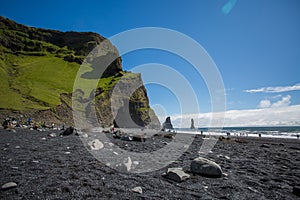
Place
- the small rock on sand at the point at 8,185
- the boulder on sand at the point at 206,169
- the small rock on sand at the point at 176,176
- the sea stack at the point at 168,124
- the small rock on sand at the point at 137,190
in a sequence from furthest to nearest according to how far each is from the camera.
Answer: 1. the sea stack at the point at 168,124
2. the boulder on sand at the point at 206,169
3. the small rock on sand at the point at 176,176
4. the small rock on sand at the point at 137,190
5. the small rock on sand at the point at 8,185

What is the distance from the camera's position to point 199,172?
218 inches

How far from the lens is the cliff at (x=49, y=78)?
172ft

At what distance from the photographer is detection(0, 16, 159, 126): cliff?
52312 millimetres

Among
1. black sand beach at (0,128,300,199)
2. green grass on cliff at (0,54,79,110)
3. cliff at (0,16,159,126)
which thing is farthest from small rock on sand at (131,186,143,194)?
green grass on cliff at (0,54,79,110)

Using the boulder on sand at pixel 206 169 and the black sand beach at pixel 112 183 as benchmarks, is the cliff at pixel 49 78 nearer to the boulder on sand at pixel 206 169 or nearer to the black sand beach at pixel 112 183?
the black sand beach at pixel 112 183

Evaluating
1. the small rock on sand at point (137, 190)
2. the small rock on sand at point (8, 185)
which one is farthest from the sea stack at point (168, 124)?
the small rock on sand at point (8, 185)

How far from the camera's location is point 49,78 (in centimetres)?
9244

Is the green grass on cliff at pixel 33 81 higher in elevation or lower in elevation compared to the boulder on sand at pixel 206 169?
higher

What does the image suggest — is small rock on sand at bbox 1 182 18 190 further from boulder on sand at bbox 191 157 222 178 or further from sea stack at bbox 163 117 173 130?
sea stack at bbox 163 117 173 130

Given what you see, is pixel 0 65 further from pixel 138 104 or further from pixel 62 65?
pixel 138 104

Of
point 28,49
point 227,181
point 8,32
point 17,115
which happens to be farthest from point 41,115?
point 8,32

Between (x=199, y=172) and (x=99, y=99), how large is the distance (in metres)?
89.8


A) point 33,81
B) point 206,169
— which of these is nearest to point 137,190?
point 206,169

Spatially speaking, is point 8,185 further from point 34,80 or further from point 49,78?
point 49,78
